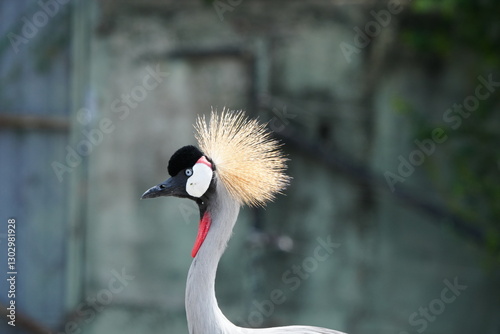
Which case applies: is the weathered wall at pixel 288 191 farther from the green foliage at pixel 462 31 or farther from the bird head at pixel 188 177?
the bird head at pixel 188 177

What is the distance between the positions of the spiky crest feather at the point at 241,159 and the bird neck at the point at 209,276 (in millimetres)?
46

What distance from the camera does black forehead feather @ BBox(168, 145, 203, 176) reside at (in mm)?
2252

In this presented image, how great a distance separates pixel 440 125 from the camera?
443 centimetres

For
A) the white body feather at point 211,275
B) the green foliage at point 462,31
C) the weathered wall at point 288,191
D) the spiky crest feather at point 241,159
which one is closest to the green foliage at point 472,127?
the green foliage at point 462,31

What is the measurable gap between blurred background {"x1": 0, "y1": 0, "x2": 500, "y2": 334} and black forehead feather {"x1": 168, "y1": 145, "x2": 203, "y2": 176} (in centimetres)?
220

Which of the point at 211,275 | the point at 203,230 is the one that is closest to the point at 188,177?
the point at 203,230

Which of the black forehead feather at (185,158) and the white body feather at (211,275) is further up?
the black forehead feather at (185,158)

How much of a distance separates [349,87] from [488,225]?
1049 mm

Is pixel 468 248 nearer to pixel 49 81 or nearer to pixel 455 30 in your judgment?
pixel 455 30

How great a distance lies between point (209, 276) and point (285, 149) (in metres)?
2.30

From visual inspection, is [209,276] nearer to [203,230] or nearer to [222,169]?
[203,230]

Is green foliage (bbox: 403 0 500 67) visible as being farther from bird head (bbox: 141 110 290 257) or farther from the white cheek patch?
the white cheek patch

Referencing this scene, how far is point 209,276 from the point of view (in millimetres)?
2221

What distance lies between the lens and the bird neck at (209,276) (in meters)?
2.21
